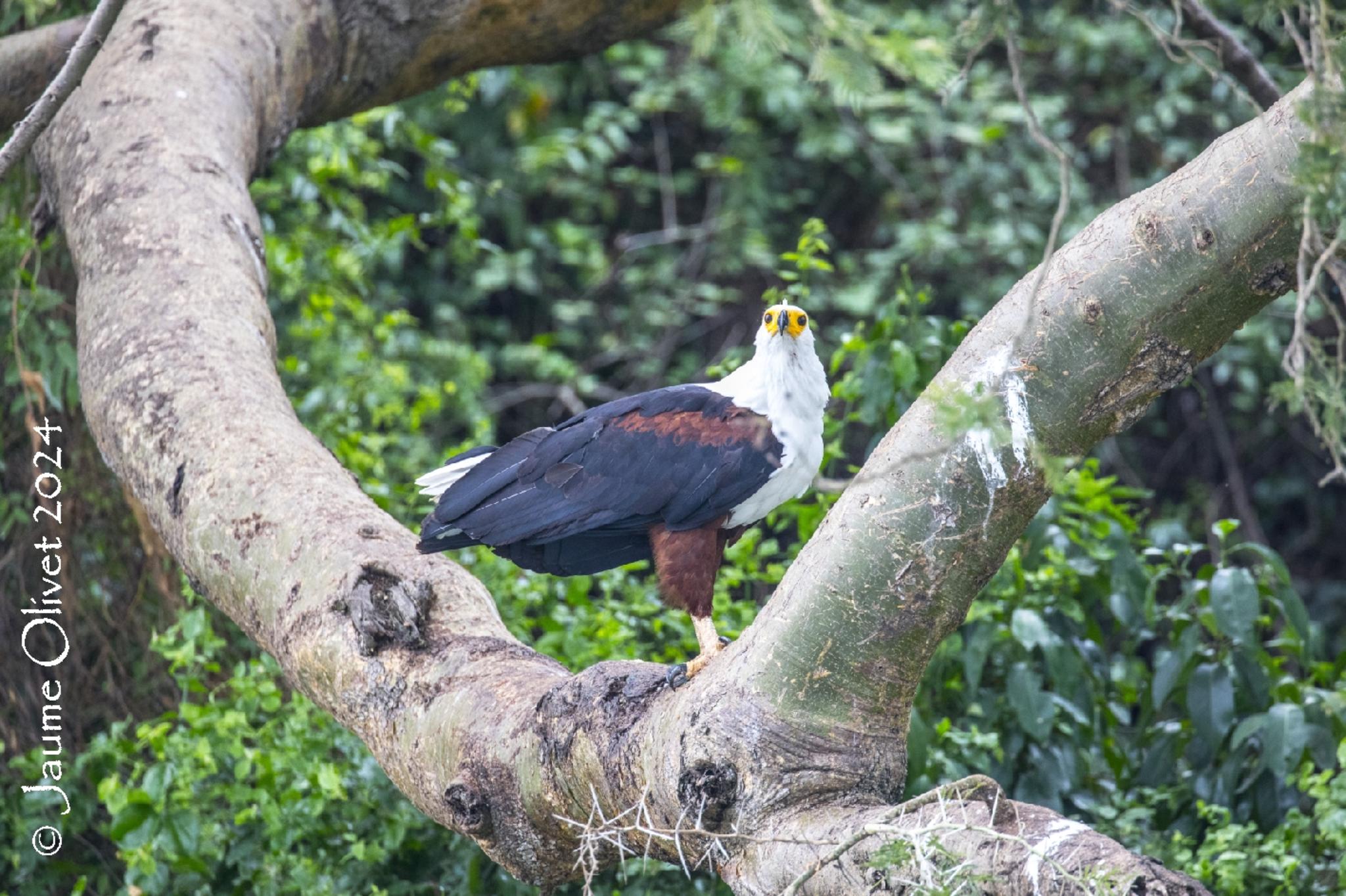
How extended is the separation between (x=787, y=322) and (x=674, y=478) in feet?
1.45

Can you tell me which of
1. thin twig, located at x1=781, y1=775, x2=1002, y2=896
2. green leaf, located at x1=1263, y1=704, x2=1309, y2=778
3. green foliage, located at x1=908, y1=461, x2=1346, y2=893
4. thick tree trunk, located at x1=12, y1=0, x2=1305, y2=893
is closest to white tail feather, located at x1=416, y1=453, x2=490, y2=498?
thick tree trunk, located at x1=12, y1=0, x2=1305, y2=893

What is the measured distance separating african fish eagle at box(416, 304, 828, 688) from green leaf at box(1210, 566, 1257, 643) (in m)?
1.17

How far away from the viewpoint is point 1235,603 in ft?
10.8

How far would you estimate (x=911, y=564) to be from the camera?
2070mm

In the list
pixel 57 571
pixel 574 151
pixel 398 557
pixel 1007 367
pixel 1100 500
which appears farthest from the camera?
pixel 574 151

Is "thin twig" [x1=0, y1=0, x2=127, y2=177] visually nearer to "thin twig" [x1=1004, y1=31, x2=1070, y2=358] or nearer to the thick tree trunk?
the thick tree trunk

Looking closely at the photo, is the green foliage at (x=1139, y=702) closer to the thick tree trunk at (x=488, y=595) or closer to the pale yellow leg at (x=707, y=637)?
the pale yellow leg at (x=707, y=637)

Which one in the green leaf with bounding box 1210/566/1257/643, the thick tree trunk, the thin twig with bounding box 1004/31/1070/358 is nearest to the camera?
the thin twig with bounding box 1004/31/1070/358

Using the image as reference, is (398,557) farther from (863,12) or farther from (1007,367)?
(863,12)

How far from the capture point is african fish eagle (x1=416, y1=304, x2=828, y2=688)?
2.88 metres

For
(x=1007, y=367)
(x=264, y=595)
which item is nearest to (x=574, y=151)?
(x=264, y=595)

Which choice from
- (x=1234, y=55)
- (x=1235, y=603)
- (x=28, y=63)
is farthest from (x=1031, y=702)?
(x=28, y=63)

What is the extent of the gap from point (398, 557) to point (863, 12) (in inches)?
181

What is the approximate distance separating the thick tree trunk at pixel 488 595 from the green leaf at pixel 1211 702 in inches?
58.5
